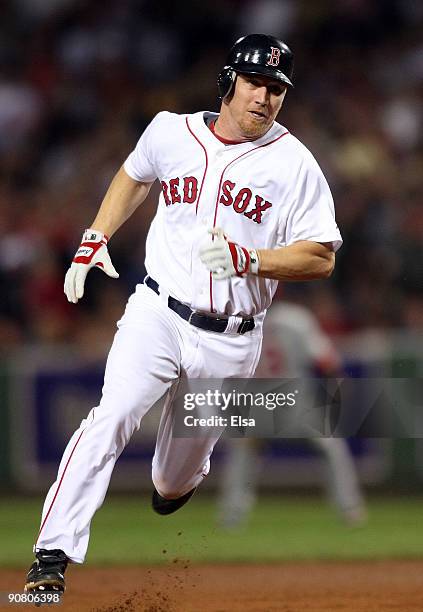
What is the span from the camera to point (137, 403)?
4.25 meters

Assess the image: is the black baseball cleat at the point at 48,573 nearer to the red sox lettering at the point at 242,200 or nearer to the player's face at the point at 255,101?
the red sox lettering at the point at 242,200

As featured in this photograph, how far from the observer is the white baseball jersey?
14.6ft

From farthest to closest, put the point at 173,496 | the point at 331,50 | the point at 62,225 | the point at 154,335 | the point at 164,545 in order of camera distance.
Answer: the point at 331,50 → the point at 62,225 → the point at 164,545 → the point at 173,496 → the point at 154,335

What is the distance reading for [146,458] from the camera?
30.5 ft

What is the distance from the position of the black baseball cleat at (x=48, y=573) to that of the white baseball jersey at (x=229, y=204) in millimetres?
1133

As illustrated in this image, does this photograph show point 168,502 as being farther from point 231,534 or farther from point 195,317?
point 231,534

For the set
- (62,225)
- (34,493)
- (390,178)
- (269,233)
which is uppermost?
(390,178)

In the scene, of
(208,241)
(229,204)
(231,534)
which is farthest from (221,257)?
(231,534)

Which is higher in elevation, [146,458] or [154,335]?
[146,458]

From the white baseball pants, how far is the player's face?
779 mm

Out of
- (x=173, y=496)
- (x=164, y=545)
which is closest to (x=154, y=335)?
(x=173, y=496)

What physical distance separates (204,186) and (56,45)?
280 inches

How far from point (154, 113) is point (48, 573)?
7.02m

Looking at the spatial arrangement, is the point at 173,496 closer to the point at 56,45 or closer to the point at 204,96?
the point at 204,96
